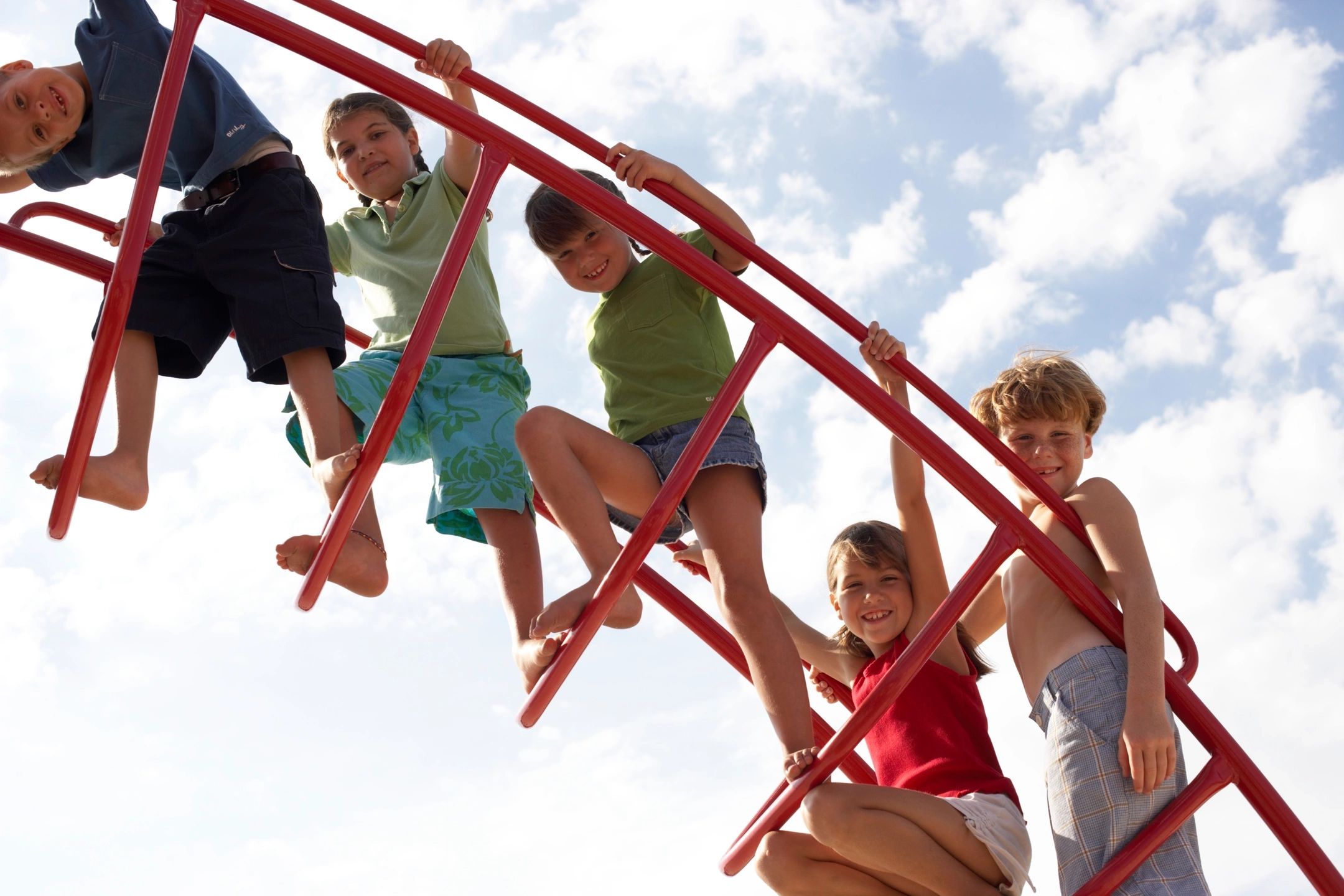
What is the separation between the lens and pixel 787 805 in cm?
218

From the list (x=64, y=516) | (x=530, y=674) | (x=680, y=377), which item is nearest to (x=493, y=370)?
(x=680, y=377)

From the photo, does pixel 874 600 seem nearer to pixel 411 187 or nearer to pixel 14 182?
pixel 411 187

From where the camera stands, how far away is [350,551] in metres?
2.27

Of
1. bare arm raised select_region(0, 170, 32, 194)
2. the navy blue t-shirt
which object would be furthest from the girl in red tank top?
bare arm raised select_region(0, 170, 32, 194)

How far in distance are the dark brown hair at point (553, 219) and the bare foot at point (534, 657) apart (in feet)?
2.58

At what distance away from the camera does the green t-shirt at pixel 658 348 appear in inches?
102

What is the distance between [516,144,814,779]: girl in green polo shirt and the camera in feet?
7.61

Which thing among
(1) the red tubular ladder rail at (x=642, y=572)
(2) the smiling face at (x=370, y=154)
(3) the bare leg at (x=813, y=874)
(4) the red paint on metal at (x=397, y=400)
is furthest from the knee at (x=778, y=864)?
(2) the smiling face at (x=370, y=154)

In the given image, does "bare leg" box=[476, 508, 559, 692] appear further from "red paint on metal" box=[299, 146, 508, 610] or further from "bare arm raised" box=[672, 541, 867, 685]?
"red paint on metal" box=[299, 146, 508, 610]

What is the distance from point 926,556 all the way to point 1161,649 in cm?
53

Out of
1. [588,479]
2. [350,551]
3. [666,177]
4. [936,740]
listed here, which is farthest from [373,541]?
[936,740]

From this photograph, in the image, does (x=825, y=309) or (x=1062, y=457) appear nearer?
(x=825, y=309)

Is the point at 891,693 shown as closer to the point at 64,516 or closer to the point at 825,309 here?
the point at 825,309

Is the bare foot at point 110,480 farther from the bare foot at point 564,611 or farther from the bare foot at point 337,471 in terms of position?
the bare foot at point 564,611
